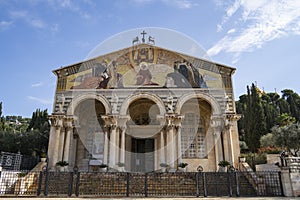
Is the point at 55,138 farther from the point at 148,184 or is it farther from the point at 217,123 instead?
the point at 217,123

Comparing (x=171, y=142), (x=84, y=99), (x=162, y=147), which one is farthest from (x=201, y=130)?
(x=84, y=99)

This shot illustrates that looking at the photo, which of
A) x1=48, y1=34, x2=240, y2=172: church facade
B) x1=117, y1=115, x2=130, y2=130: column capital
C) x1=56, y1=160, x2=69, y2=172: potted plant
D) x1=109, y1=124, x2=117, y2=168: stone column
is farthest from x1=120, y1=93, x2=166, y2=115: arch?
x1=56, y1=160, x2=69, y2=172: potted plant

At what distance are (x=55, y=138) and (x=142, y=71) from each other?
8058 mm

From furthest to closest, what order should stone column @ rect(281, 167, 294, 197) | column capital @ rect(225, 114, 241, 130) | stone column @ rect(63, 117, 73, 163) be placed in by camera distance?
stone column @ rect(63, 117, 73, 163) → column capital @ rect(225, 114, 241, 130) → stone column @ rect(281, 167, 294, 197)

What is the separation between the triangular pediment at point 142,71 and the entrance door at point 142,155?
16.4 feet

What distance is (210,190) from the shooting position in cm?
1050

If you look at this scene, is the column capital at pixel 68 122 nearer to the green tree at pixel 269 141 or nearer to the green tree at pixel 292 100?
the green tree at pixel 269 141

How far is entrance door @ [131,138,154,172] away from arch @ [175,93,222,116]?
424 centimetres

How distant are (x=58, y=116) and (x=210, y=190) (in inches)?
459

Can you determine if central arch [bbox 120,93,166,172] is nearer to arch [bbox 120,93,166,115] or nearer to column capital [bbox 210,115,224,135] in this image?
arch [bbox 120,93,166,115]

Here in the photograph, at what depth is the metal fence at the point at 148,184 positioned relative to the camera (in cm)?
1002

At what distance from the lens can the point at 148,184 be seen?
36.4 feet

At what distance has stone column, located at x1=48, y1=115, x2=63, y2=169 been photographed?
54.2 ft

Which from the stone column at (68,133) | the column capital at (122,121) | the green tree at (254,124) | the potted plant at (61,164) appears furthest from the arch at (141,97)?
the green tree at (254,124)
